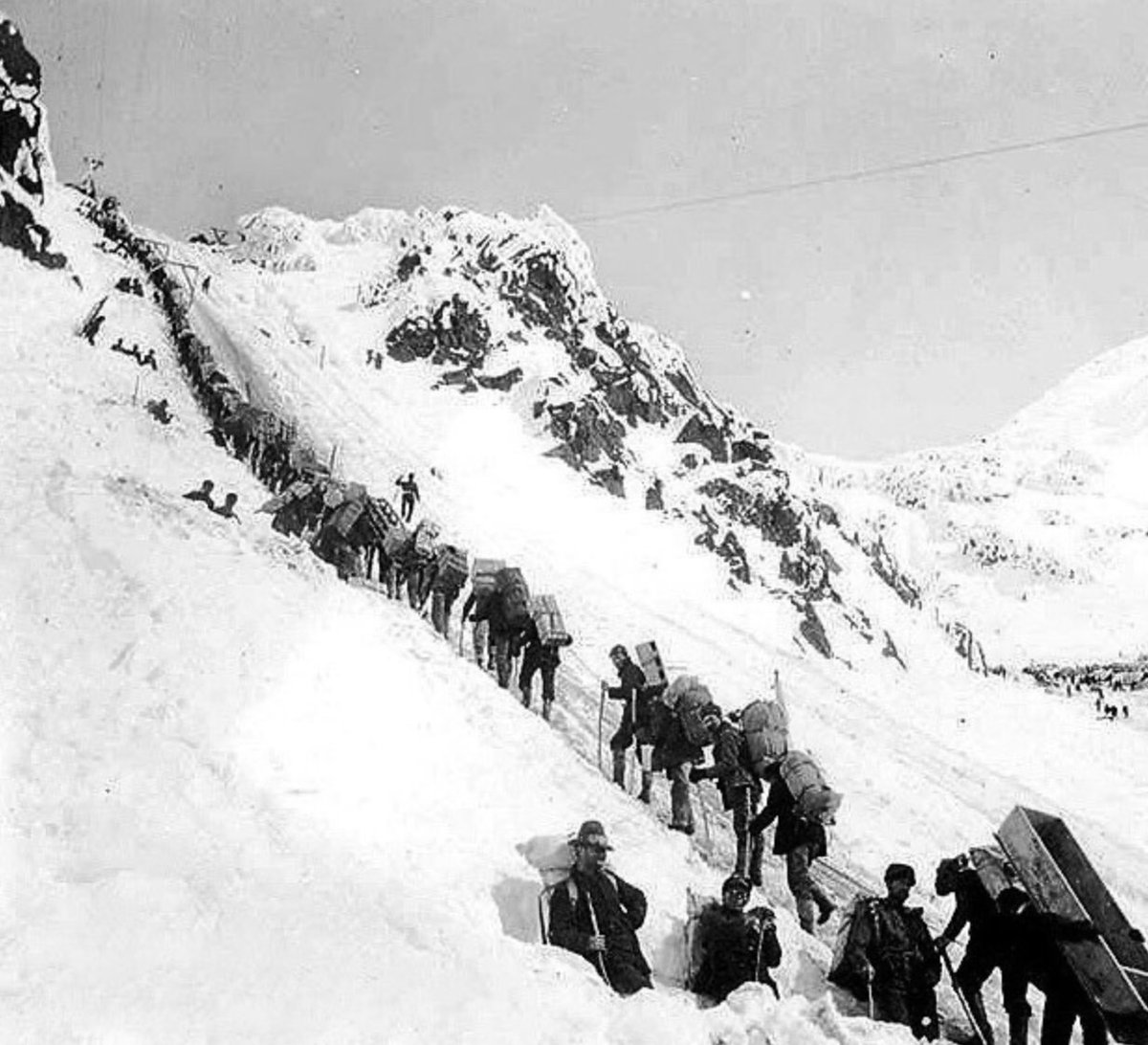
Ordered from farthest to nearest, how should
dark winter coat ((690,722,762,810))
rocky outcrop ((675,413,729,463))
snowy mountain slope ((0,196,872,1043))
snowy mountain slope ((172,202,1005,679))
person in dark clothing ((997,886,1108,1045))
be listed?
rocky outcrop ((675,413,729,463)) → snowy mountain slope ((172,202,1005,679)) → dark winter coat ((690,722,762,810)) → person in dark clothing ((997,886,1108,1045)) → snowy mountain slope ((0,196,872,1043))

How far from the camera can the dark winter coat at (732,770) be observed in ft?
32.9

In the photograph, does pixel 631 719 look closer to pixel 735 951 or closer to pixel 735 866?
pixel 735 866

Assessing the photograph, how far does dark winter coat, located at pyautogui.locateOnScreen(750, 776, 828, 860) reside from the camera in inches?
349

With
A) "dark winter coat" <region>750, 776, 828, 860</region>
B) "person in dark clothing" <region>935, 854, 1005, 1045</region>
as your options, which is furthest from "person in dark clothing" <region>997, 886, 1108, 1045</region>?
"dark winter coat" <region>750, 776, 828, 860</region>

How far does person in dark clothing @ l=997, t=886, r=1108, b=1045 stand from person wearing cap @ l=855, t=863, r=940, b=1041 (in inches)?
19.9

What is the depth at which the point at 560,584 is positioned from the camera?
24.6 m

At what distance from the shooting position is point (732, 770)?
400 inches

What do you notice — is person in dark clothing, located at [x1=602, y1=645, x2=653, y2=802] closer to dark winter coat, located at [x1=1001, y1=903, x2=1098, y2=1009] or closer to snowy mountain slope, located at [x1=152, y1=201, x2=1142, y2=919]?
snowy mountain slope, located at [x1=152, y1=201, x2=1142, y2=919]

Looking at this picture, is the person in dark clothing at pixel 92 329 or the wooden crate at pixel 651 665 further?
the person in dark clothing at pixel 92 329

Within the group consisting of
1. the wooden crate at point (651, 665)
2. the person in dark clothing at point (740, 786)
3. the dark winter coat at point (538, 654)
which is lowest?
the person in dark clothing at point (740, 786)

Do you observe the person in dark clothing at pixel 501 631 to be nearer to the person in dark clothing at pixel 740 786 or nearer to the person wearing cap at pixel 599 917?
the person in dark clothing at pixel 740 786

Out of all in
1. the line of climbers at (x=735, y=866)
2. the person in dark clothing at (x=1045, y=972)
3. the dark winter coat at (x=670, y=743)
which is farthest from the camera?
the dark winter coat at (x=670, y=743)

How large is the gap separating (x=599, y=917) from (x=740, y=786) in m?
3.53

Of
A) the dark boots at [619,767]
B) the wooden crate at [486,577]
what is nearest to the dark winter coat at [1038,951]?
the dark boots at [619,767]
